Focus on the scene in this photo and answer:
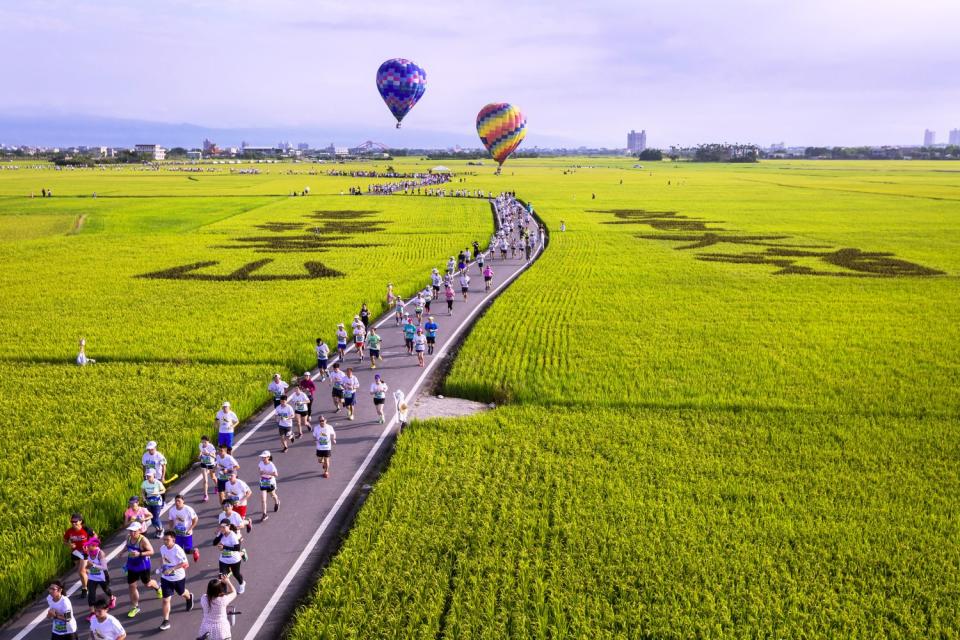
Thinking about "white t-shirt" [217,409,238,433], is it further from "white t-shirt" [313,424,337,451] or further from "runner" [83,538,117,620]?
"runner" [83,538,117,620]

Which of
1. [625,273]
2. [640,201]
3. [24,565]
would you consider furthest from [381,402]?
[640,201]

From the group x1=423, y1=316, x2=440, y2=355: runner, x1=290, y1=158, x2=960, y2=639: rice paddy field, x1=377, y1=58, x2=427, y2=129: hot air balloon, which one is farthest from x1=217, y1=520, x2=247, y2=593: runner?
x1=377, y1=58, x2=427, y2=129: hot air balloon

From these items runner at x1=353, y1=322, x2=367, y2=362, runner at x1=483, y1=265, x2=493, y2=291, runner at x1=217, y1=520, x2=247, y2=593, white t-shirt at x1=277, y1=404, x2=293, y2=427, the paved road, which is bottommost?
the paved road

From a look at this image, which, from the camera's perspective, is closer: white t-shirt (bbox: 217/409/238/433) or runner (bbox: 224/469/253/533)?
runner (bbox: 224/469/253/533)

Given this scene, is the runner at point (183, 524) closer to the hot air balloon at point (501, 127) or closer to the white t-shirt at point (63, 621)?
the white t-shirt at point (63, 621)

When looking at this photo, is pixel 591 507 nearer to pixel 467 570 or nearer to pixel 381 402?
pixel 467 570

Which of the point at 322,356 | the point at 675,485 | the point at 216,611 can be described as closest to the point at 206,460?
the point at 216,611
